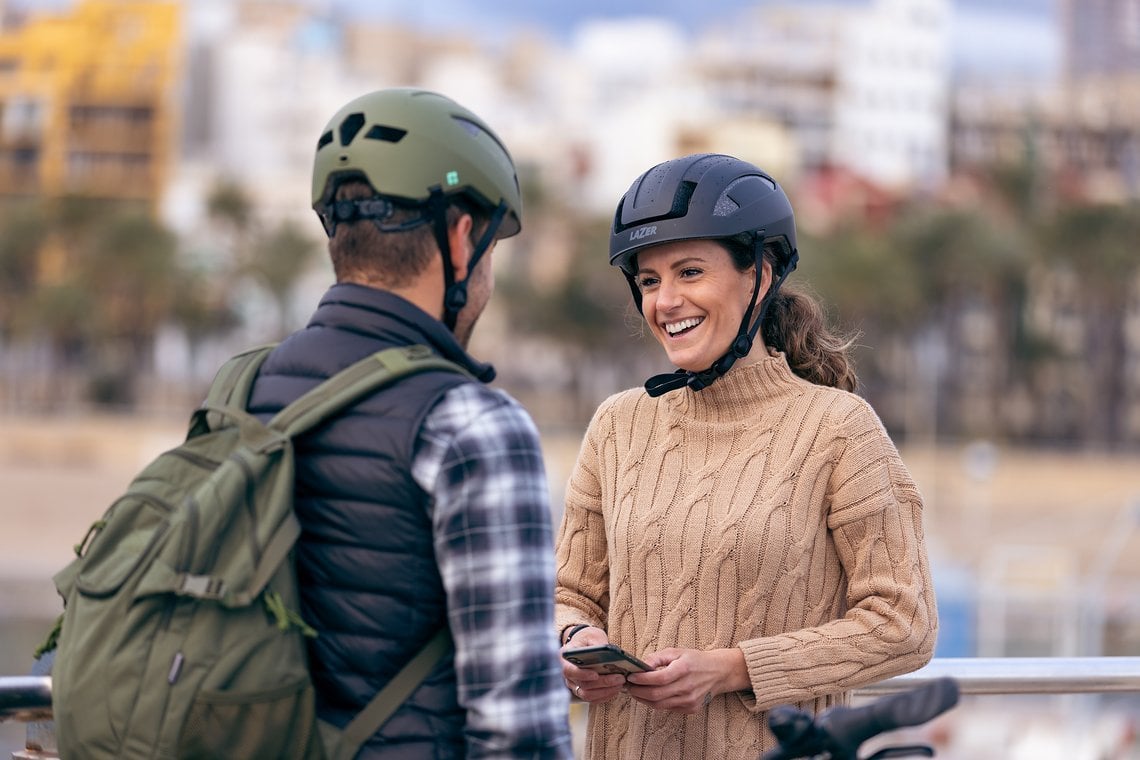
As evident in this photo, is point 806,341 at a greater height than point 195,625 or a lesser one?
greater

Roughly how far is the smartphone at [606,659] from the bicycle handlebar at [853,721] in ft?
1.07

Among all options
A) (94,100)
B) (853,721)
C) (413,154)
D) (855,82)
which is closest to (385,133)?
(413,154)

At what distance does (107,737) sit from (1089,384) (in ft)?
227

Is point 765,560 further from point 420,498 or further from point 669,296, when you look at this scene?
point 420,498

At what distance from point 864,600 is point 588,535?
51cm

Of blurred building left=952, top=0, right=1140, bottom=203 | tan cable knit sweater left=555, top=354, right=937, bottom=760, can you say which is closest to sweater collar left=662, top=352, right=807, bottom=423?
tan cable knit sweater left=555, top=354, right=937, bottom=760

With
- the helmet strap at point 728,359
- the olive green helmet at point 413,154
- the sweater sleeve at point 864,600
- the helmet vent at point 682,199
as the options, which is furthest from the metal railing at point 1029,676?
the olive green helmet at point 413,154

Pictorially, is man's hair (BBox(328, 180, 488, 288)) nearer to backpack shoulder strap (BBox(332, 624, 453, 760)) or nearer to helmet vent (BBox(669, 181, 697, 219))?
backpack shoulder strap (BBox(332, 624, 453, 760))

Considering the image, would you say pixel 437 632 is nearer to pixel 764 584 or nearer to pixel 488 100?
pixel 764 584

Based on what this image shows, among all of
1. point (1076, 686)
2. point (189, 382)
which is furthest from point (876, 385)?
point (1076, 686)

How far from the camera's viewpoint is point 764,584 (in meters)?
2.57

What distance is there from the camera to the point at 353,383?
1.94m

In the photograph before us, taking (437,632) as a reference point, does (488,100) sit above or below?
above

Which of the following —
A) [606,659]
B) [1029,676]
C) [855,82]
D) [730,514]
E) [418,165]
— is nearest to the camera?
[418,165]
